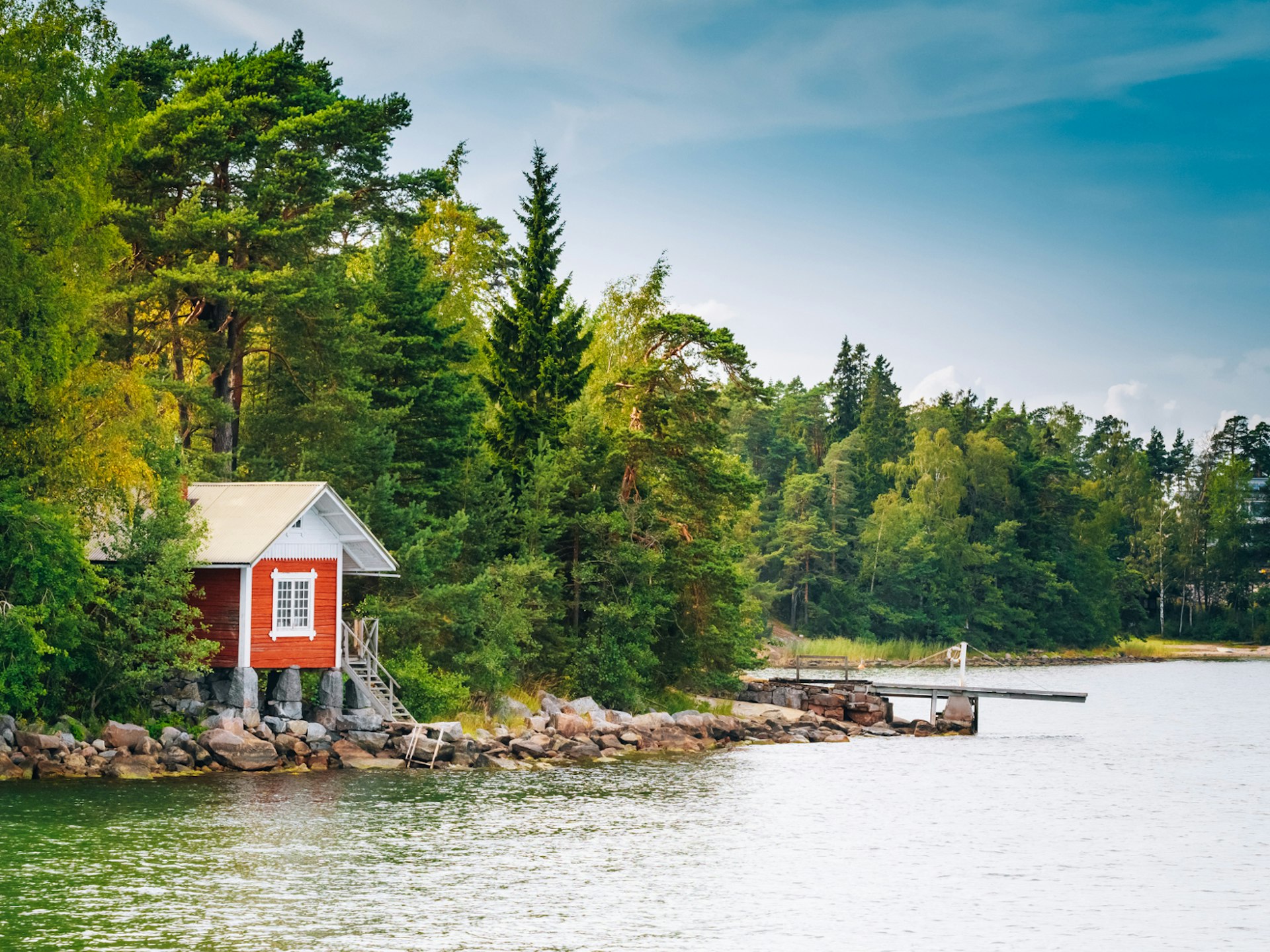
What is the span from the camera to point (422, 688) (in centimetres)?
3838

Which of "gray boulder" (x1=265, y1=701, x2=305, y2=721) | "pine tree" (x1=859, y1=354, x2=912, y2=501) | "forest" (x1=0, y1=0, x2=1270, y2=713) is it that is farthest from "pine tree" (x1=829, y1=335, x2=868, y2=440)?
"gray boulder" (x1=265, y1=701, x2=305, y2=721)

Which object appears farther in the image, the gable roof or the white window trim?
the white window trim

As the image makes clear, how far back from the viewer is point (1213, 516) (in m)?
125

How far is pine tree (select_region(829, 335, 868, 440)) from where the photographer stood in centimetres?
12112

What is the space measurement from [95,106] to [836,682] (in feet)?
115

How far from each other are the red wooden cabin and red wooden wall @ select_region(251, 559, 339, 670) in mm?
17

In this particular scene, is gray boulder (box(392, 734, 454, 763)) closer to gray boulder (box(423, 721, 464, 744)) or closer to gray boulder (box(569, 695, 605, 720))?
gray boulder (box(423, 721, 464, 744))

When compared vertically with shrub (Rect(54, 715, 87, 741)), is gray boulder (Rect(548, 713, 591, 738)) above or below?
below

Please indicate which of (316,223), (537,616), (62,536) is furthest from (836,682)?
(62,536)

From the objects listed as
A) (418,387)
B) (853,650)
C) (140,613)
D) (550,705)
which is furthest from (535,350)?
(853,650)

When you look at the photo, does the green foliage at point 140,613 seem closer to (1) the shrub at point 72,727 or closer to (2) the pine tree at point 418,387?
(1) the shrub at point 72,727

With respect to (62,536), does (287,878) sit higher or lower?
lower

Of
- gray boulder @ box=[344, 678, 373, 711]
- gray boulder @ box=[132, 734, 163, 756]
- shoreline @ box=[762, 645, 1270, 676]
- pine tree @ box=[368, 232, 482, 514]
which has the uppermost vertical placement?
pine tree @ box=[368, 232, 482, 514]

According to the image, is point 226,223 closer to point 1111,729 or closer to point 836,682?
point 836,682
